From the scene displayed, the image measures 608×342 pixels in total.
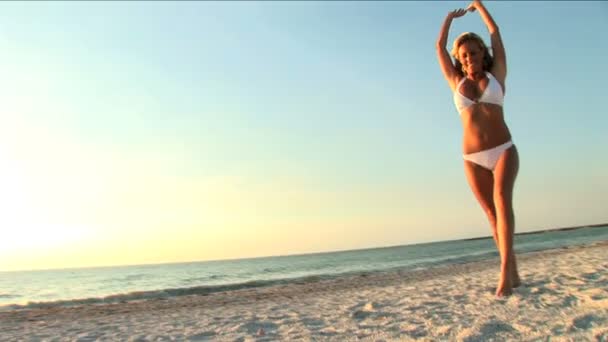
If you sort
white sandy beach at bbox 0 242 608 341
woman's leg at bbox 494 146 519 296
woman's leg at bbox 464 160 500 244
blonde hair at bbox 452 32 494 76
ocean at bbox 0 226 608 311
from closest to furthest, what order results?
1. white sandy beach at bbox 0 242 608 341
2. woman's leg at bbox 494 146 519 296
3. blonde hair at bbox 452 32 494 76
4. woman's leg at bbox 464 160 500 244
5. ocean at bbox 0 226 608 311

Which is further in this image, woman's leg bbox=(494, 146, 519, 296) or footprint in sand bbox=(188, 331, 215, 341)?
footprint in sand bbox=(188, 331, 215, 341)

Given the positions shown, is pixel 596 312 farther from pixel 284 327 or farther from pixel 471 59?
pixel 284 327

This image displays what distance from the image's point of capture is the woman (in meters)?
3.54

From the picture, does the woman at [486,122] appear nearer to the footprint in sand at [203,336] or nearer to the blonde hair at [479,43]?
the blonde hair at [479,43]

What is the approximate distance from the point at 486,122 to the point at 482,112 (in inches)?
3.6

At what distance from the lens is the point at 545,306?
3791 mm

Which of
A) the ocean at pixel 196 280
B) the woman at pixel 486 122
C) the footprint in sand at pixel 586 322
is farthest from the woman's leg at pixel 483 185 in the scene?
the ocean at pixel 196 280

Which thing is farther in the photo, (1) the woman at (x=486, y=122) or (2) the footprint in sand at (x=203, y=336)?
(2) the footprint in sand at (x=203, y=336)

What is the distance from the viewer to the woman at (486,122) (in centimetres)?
354

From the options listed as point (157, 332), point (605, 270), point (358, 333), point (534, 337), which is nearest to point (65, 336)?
point (157, 332)

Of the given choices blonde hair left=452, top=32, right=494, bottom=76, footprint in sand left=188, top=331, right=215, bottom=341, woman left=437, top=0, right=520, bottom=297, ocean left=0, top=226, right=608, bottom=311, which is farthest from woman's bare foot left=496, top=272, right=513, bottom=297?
ocean left=0, top=226, right=608, bottom=311

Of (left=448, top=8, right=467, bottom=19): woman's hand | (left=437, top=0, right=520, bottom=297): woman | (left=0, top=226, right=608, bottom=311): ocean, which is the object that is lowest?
(left=0, top=226, right=608, bottom=311): ocean

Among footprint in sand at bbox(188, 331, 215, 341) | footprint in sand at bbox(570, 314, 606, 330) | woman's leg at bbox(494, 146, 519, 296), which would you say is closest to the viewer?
footprint in sand at bbox(570, 314, 606, 330)

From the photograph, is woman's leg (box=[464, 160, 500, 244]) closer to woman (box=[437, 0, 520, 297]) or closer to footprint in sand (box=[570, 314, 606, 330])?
woman (box=[437, 0, 520, 297])
